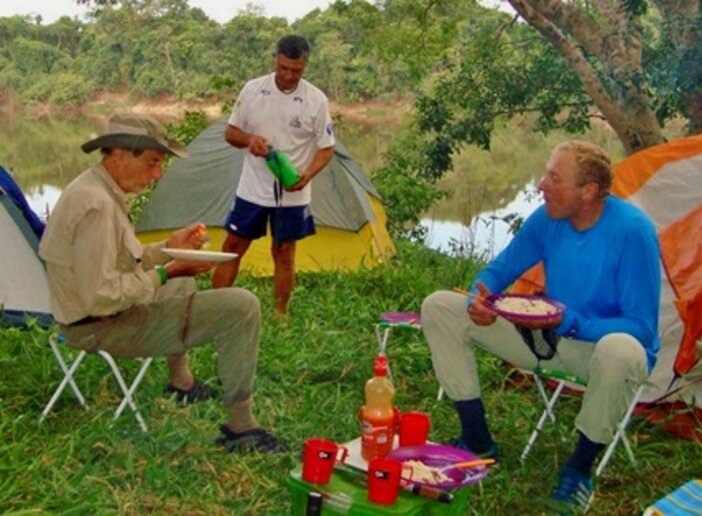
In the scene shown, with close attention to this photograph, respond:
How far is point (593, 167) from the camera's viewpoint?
2.96 metres

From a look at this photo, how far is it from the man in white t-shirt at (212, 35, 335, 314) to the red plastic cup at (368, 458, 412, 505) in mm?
2267

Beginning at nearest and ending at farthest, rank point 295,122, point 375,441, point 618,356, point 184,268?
point 375,441, point 618,356, point 184,268, point 295,122

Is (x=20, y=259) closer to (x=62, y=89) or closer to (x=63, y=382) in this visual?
(x=63, y=382)

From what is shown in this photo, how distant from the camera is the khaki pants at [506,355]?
2742 mm

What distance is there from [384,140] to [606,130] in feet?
15.0

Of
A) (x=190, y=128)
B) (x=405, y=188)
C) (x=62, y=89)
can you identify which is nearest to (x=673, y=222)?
(x=405, y=188)

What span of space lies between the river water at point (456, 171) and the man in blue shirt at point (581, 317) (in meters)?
4.11

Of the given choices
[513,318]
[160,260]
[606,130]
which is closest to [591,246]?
[513,318]

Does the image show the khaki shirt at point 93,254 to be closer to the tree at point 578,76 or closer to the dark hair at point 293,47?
the dark hair at point 293,47

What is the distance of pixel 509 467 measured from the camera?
3104mm

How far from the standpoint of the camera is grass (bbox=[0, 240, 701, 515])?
2.79 metres

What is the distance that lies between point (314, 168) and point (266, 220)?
1.14 ft

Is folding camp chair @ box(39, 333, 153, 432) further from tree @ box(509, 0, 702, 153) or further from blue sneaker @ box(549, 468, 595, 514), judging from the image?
tree @ box(509, 0, 702, 153)

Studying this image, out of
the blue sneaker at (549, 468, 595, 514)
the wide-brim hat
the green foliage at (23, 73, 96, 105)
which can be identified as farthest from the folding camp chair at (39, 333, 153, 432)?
the green foliage at (23, 73, 96, 105)
